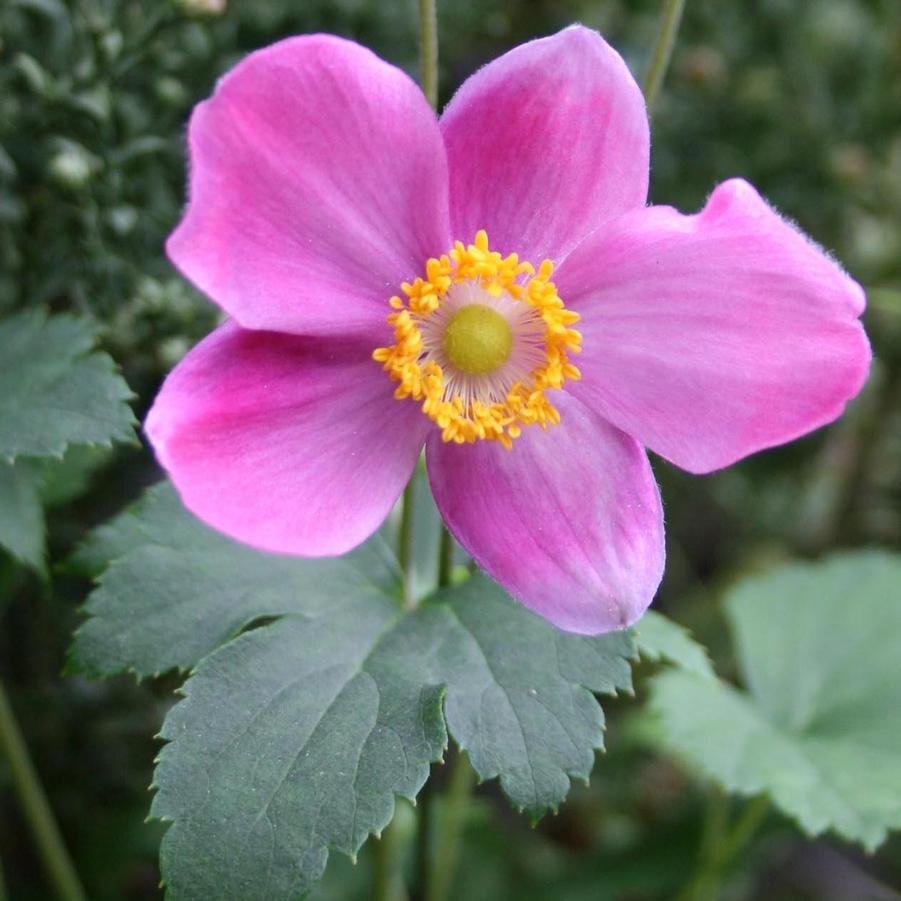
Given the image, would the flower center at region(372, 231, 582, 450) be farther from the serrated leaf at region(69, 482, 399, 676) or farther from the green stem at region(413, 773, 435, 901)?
the green stem at region(413, 773, 435, 901)

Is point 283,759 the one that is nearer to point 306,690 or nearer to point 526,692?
point 306,690

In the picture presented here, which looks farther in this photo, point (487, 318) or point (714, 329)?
point (487, 318)

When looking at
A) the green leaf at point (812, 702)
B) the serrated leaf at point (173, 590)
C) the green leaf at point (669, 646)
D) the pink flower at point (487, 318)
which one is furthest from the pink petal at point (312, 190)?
the green leaf at point (812, 702)

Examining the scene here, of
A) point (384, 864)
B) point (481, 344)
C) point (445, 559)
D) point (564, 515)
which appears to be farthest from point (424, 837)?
point (481, 344)

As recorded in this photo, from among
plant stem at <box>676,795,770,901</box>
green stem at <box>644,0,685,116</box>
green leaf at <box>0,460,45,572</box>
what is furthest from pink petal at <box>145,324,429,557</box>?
A: plant stem at <box>676,795,770,901</box>

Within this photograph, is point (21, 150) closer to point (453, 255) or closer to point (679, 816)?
point (453, 255)

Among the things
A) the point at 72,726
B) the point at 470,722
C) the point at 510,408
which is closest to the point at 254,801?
the point at 470,722
